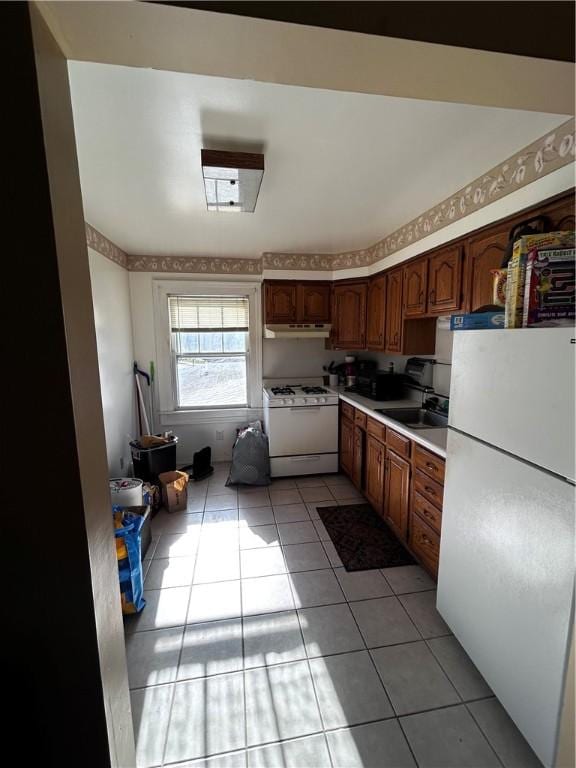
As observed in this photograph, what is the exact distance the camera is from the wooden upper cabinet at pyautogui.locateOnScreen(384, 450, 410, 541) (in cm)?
227

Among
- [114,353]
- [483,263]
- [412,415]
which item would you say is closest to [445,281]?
[483,263]

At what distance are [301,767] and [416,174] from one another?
8.85 ft

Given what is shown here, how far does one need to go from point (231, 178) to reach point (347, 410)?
7.56 ft

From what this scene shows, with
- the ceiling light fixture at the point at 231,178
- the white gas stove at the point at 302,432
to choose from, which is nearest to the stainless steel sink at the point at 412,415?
the white gas stove at the point at 302,432

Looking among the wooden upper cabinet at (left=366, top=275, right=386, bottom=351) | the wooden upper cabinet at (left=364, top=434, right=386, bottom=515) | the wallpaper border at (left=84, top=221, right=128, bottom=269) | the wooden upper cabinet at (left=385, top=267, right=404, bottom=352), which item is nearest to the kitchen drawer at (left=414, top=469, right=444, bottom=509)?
the wooden upper cabinet at (left=364, top=434, right=386, bottom=515)

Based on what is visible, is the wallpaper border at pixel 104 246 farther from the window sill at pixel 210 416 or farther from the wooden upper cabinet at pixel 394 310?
the wooden upper cabinet at pixel 394 310

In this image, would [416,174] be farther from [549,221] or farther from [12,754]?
[12,754]

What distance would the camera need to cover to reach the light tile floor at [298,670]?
4.06 feet

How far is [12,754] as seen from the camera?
787 mm

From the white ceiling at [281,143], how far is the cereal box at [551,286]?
61cm

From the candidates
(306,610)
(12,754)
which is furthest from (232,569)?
(12,754)

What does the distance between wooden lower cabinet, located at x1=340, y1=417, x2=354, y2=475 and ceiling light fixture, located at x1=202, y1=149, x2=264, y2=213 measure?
7.06ft

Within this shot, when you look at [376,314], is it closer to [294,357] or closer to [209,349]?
[294,357]

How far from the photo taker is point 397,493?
2389 mm
